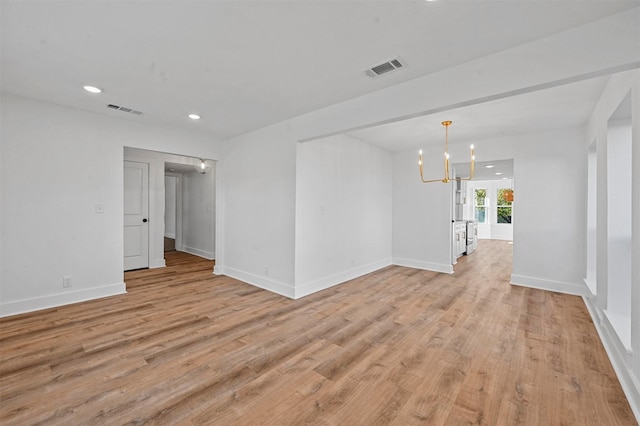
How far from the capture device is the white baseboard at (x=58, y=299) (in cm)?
313

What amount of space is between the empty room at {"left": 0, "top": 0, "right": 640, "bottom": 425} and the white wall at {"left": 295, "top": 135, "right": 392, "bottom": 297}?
0.14 feet

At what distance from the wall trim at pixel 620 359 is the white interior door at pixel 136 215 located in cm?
684

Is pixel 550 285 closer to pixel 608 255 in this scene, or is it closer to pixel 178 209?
pixel 608 255

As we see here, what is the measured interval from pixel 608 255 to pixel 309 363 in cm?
301

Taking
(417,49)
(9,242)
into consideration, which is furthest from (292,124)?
(9,242)

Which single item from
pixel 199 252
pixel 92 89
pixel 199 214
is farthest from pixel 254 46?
pixel 199 252

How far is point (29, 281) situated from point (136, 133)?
7.43 ft

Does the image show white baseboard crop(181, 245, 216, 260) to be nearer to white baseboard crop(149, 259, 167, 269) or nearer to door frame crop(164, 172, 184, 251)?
door frame crop(164, 172, 184, 251)

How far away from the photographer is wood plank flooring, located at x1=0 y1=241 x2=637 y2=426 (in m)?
1.70

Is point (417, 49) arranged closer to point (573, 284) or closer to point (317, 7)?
point (317, 7)

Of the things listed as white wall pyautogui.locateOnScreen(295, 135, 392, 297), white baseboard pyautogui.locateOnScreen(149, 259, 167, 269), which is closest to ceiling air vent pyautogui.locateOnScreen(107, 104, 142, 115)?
white wall pyautogui.locateOnScreen(295, 135, 392, 297)

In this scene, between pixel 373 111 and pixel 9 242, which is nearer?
pixel 373 111

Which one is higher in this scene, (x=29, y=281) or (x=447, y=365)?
(x=29, y=281)

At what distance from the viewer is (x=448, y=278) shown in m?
4.93
